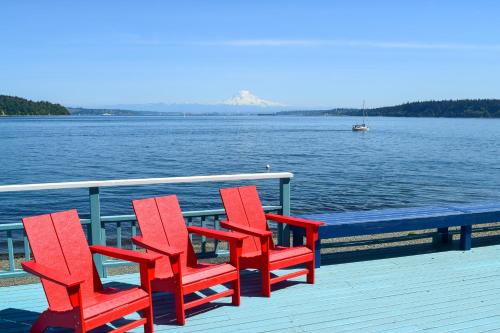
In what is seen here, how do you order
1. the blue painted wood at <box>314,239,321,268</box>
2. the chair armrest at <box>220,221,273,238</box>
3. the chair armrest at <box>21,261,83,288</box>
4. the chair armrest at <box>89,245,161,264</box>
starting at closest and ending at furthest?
the chair armrest at <box>21,261,83,288</box> → the chair armrest at <box>89,245,161,264</box> → the chair armrest at <box>220,221,273,238</box> → the blue painted wood at <box>314,239,321,268</box>

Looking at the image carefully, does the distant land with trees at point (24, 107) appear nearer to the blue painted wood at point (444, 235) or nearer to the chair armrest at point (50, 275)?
the blue painted wood at point (444, 235)

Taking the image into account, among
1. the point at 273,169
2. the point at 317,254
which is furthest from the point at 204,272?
the point at 273,169

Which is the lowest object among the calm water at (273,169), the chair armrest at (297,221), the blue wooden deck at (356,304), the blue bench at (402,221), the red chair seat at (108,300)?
the calm water at (273,169)

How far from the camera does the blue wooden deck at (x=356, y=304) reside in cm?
357

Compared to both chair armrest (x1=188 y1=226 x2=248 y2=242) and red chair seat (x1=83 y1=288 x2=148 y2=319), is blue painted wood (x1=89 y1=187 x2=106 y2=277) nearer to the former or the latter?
chair armrest (x1=188 y1=226 x2=248 y2=242)

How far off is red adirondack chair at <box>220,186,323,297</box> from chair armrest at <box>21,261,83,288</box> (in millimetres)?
1567

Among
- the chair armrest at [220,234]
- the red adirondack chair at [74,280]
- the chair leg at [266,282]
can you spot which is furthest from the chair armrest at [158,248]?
the chair leg at [266,282]

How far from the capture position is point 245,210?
4.69m

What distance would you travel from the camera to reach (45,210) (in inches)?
724

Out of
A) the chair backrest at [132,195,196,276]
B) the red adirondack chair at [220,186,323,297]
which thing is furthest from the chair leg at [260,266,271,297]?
the chair backrest at [132,195,196,276]

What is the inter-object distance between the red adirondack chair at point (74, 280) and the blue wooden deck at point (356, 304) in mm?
392

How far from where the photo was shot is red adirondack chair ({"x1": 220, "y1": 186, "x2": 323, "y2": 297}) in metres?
4.13

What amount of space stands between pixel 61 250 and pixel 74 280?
1.81 ft

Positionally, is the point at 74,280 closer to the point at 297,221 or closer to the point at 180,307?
the point at 180,307
